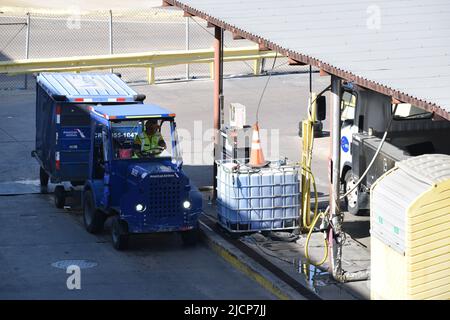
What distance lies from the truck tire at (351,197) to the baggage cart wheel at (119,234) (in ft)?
13.6

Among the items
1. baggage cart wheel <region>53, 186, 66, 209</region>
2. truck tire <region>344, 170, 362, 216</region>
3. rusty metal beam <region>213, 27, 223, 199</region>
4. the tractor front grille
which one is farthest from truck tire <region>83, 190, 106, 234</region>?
truck tire <region>344, 170, 362, 216</region>

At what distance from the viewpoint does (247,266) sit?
1742 centimetres

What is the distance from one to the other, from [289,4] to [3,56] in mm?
16477

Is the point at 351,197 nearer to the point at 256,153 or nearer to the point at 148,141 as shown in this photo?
the point at 256,153

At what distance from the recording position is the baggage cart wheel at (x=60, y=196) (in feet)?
69.6

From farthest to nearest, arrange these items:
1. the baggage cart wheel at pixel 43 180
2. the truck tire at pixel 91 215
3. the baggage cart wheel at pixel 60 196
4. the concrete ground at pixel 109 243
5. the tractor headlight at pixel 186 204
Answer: the baggage cart wheel at pixel 43 180, the baggage cart wheel at pixel 60 196, the truck tire at pixel 91 215, the tractor headlight at pixel 186 204, the concrete ground at pixel 109 243

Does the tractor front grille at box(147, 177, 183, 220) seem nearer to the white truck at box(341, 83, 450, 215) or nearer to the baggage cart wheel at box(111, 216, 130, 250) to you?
the baggage cart wheel at box(111, 216, 130, 250)

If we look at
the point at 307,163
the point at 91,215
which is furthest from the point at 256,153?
the point at 91,215

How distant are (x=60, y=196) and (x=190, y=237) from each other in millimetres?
3522

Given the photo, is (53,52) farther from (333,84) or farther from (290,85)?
(333,84)

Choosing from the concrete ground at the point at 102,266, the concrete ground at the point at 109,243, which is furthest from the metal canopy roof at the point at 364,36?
the concrete ground at the point at 102,266

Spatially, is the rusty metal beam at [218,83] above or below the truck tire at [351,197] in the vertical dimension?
above

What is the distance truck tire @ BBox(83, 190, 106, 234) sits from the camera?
19.2 metres

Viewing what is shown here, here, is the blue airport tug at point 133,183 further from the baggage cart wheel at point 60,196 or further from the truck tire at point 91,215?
the baggage cart wheel at point 60,196
